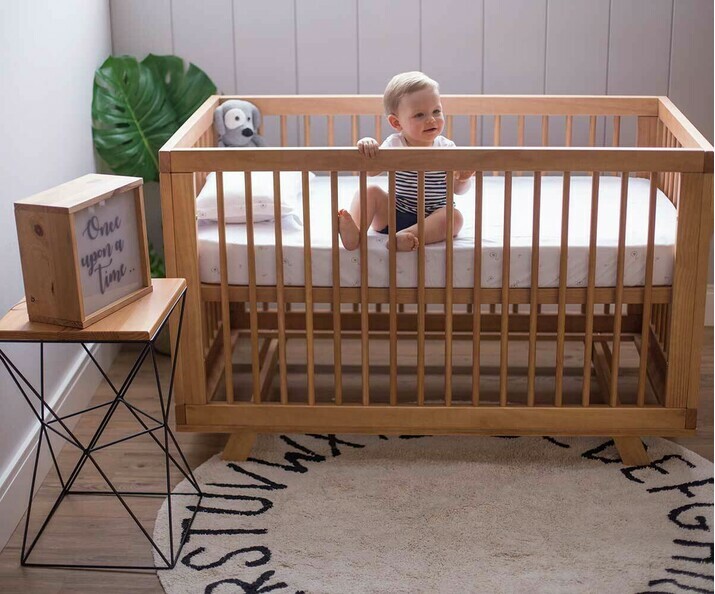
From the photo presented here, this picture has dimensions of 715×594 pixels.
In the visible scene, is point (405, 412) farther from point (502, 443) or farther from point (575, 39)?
point (575, 39)

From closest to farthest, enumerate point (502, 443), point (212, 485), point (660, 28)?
point (212, 485)
point (502, 443)
point (660, 28)

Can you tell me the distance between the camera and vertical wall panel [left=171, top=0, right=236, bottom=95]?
3117 mm

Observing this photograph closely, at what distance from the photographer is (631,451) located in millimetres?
Result: 2445

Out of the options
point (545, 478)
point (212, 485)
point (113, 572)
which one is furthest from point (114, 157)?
point (545, 478)

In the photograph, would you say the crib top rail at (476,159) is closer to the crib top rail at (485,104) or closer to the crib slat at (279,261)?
the crib slat at (279,261)

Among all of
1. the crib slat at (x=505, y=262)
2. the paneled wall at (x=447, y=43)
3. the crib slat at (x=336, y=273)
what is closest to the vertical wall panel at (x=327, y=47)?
the paneled wall at (x=447, y=43)

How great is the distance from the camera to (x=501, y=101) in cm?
286

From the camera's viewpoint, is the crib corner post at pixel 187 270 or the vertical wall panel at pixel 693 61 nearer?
the crib corner post at pixel 187 270

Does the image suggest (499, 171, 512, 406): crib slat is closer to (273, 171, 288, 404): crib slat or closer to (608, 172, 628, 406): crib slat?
(608, 172, 628, 406): crib slat

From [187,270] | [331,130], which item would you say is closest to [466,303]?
[187,270]

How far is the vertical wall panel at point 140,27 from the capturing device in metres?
3.12

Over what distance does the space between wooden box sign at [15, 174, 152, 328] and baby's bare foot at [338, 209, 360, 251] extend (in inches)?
18.6

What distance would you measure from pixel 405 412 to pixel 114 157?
4.08 feet

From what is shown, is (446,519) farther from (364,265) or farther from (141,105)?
(141,105)
